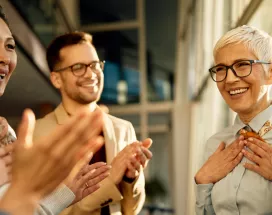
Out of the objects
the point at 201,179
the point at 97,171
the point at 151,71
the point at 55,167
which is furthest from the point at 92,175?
the point at 151,71

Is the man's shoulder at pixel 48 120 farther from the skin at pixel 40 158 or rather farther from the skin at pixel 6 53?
the skin at pixel 40 158

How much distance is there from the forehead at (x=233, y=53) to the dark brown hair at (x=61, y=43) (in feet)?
2.88

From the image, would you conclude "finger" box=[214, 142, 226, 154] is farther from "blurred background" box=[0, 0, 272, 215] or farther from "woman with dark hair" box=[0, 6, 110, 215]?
"blurred background" box=[0, 0, 272, 215]

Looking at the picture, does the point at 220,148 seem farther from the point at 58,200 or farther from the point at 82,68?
the point at 82,68

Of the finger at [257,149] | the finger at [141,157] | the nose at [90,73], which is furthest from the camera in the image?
the nose at [90,73]

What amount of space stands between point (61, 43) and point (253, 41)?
3.50ft

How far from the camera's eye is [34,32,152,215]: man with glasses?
189 cm

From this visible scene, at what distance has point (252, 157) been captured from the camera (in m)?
1.45

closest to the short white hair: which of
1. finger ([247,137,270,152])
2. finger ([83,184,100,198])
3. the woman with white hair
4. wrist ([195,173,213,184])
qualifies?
the woman with white hair

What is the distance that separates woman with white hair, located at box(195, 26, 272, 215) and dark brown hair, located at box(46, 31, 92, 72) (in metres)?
0.86

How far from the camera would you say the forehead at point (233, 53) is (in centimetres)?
150

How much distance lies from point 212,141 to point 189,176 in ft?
17.5

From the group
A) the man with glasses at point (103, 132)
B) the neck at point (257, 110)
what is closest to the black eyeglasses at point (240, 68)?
the neck at point (257, 110)

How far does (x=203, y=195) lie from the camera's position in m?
1.55
